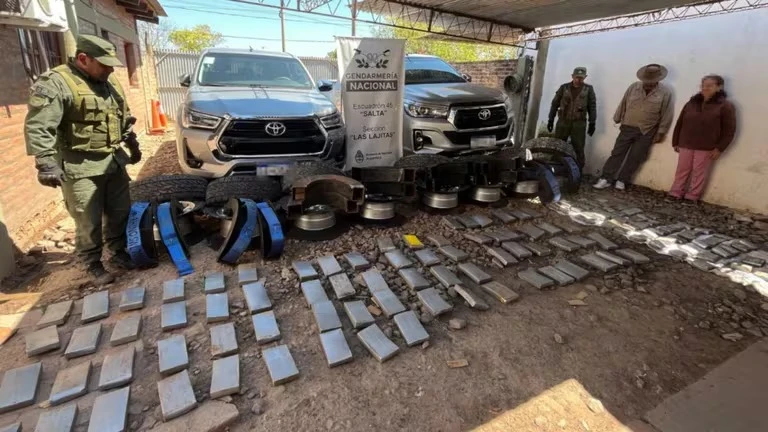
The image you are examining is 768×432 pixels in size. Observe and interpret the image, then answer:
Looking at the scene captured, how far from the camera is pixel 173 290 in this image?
3.07 meters

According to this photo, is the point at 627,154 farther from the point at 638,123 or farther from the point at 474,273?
the point at 474,273

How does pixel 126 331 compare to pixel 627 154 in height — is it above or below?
below

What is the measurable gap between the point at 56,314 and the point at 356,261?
2.25m

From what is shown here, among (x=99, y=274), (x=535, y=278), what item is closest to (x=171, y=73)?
(x=99, y=274)

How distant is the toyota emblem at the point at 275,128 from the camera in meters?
4.45

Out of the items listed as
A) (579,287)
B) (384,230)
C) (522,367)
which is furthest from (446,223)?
(522,367)

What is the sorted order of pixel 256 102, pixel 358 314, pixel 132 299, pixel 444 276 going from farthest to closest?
pixel 256 102 → pixel 444 276 → pixel 132 299 → pixel 358 314

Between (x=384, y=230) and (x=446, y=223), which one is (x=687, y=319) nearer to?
(x=446, y=223)

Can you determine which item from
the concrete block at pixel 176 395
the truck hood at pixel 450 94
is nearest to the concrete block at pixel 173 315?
the concrete block at pixel 176 395

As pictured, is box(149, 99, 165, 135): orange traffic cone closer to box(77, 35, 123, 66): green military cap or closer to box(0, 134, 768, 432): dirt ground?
box(0, 134, 768, 432): dirt ground

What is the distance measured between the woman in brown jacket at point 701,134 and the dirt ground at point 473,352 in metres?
2.87

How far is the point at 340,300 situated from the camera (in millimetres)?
3090

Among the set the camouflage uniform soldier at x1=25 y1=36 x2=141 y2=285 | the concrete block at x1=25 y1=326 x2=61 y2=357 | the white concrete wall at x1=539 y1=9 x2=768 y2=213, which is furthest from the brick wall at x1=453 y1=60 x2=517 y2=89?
the concrete block at x1=25 y1=326 x2=61 y2=357

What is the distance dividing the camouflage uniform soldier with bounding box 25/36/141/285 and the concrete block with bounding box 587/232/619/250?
15.3ft
